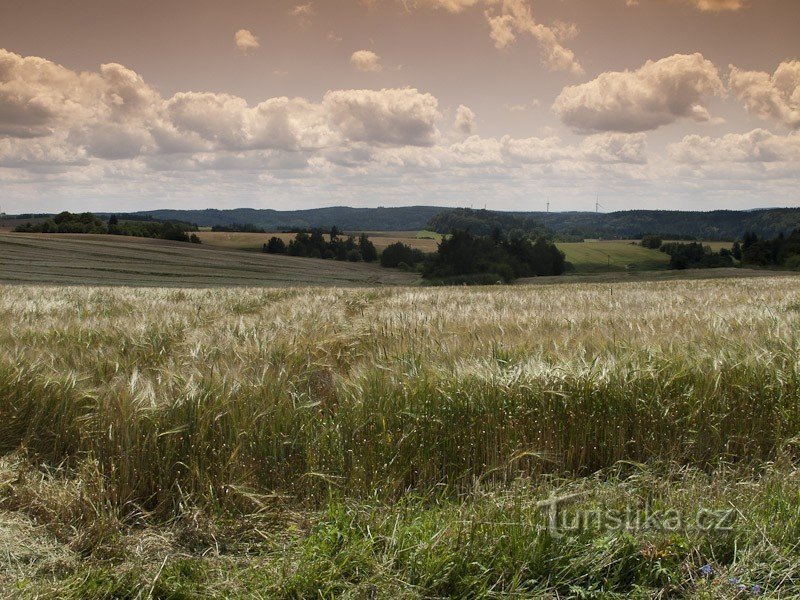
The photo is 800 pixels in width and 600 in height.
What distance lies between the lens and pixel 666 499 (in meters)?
2.91

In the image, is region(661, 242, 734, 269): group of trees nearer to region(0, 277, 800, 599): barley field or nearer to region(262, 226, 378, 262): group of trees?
region(262, 226, 378, 262): group of trees

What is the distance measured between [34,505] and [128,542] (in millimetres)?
697

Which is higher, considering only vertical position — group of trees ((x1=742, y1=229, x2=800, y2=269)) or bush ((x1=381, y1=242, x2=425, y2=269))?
group of trees ((x1=742, y1=229, x2=800, y2=269))

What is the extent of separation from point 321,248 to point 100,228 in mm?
36685

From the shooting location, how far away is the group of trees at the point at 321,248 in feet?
320

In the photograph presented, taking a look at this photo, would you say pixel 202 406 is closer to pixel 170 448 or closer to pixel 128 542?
pixel 170 448

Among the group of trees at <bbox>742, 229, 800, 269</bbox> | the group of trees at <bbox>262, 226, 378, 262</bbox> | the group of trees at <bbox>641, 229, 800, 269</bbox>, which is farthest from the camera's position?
Answer: the group of trees at <bbox>641, 229, 800, 269</bbox>

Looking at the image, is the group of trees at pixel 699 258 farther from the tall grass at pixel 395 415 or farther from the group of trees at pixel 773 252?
the tall grass at pixel 395 415

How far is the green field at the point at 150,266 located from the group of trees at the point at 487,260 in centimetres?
695

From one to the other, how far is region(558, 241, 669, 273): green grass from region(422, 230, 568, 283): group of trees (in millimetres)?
11378

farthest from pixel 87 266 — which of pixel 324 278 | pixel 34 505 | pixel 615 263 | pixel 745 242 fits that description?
pixel 745 242

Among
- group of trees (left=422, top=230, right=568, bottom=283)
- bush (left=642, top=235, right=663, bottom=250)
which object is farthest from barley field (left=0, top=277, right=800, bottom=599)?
bush (left=642, top=235, right=663, bottom=250)

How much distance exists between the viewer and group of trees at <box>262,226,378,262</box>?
97.5m

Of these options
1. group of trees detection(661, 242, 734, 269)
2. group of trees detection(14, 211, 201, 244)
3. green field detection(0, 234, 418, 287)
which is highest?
group of trees detection(14, 211, 201, 244)
